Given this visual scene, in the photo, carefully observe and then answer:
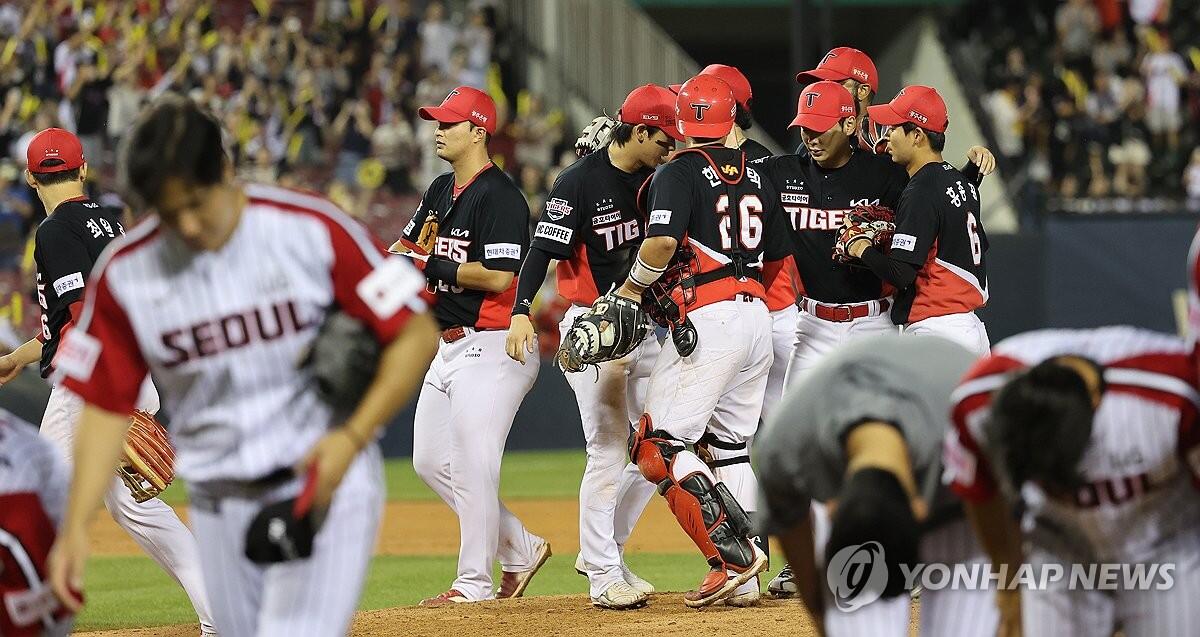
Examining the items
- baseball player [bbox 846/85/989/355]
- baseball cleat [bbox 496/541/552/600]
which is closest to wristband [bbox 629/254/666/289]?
baseball player [bbox 846/85/989/355]

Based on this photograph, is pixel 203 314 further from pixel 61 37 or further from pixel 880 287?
pixel 61 37

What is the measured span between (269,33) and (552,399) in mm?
6564

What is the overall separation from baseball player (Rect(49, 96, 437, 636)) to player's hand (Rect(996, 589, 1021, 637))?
143 centimetres

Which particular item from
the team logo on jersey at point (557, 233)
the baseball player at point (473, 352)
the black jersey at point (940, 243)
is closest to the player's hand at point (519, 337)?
the baseball player at point (473, 352)

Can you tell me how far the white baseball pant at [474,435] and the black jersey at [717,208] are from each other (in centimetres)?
104

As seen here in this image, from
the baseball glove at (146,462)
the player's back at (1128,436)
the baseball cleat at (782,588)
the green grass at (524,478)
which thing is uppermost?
the player's back at (1128,436)

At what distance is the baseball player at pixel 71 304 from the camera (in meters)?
6.55

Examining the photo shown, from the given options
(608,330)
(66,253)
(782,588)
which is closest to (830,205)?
(608,330)

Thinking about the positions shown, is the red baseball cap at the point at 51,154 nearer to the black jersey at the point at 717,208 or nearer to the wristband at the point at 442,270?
the wristband at the point at 442,270

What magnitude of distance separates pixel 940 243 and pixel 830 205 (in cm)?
63

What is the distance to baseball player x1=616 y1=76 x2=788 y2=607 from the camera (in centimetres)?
674

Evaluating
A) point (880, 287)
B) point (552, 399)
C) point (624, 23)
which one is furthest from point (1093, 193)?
point (880, 287)

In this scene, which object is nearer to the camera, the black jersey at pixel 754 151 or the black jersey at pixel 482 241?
the black jersey at pixel 482 241

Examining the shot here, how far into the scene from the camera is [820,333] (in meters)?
7.83
